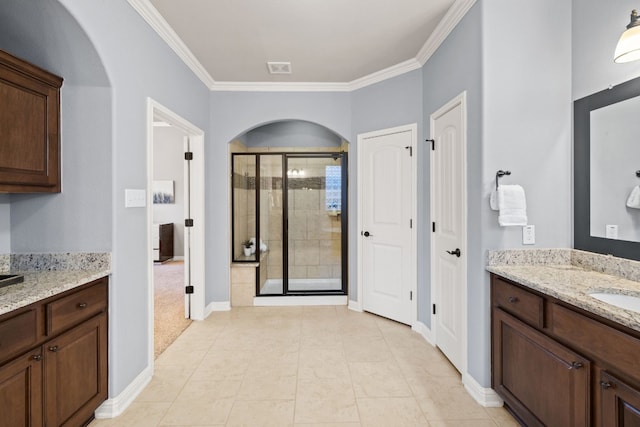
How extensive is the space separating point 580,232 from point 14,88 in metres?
3.27

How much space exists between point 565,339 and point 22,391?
7.92ft

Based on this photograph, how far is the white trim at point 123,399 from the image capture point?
1975 millimetres

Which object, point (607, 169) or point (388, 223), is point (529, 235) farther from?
point (388, 223)

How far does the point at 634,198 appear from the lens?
1.69 m

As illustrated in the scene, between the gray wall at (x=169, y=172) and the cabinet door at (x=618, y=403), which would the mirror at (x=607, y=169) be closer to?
the cabinet door at (x=618, y=403)

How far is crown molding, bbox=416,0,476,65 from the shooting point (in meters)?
2.26

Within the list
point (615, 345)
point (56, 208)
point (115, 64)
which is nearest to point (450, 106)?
point (615, 345)

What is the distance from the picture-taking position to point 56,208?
1.98 metres

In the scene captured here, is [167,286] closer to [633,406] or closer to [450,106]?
[450,106]

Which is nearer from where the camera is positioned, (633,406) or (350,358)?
(633,406)

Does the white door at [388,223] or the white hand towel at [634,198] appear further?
the white door at [388,223]

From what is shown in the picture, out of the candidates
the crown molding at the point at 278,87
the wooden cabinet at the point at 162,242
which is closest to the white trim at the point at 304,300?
the crown molding at the point at 278,87

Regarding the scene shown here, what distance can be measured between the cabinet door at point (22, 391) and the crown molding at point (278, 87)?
3.15 metres

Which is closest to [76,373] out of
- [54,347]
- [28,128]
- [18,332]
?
[54,347]
